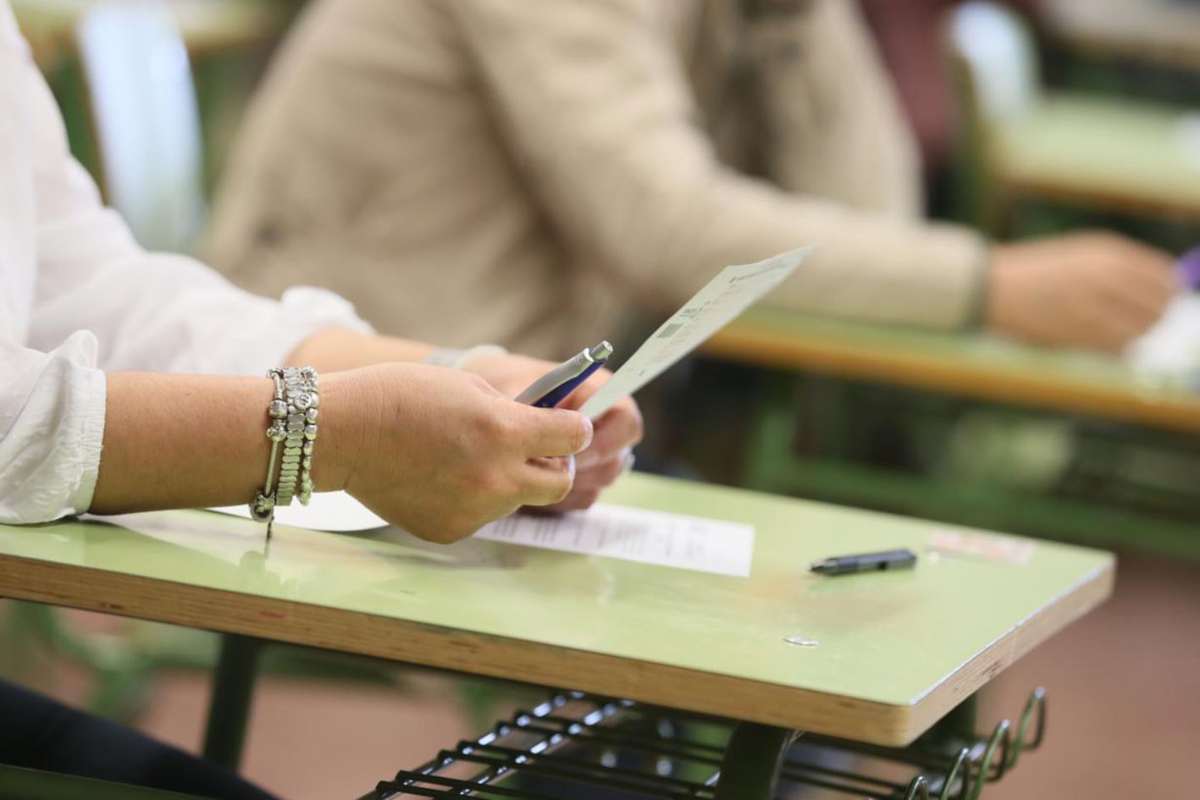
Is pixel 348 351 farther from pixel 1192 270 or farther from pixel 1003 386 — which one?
pixel 1192 270

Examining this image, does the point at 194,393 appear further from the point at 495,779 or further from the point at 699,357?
the point at 699,357

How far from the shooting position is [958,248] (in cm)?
206

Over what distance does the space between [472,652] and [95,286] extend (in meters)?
0.49

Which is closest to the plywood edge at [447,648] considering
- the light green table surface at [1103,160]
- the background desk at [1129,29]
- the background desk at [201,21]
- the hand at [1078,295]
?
the hand at [1078,295]

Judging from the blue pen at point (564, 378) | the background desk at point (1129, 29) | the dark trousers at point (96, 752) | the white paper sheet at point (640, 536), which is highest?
the background desk at point (1129, 29)

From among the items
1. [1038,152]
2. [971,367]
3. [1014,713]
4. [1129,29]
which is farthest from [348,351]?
[1129,29]

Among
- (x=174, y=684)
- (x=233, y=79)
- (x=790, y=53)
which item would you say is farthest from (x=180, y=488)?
(x=233, y=79)

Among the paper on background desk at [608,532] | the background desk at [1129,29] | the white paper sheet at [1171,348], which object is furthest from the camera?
the background desk at [1129,29]

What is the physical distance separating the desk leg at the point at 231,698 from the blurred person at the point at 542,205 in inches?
22.3

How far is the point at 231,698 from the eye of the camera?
1.41 metres

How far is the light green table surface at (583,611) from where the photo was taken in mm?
823

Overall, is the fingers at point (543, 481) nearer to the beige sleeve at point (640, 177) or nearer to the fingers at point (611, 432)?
the fingers at point (611, 432)

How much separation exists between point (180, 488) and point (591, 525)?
0.29 meters

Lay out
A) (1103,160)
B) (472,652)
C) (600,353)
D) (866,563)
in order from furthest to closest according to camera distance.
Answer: (1103,160) < (866,563) < (600,353) < (472,652)
